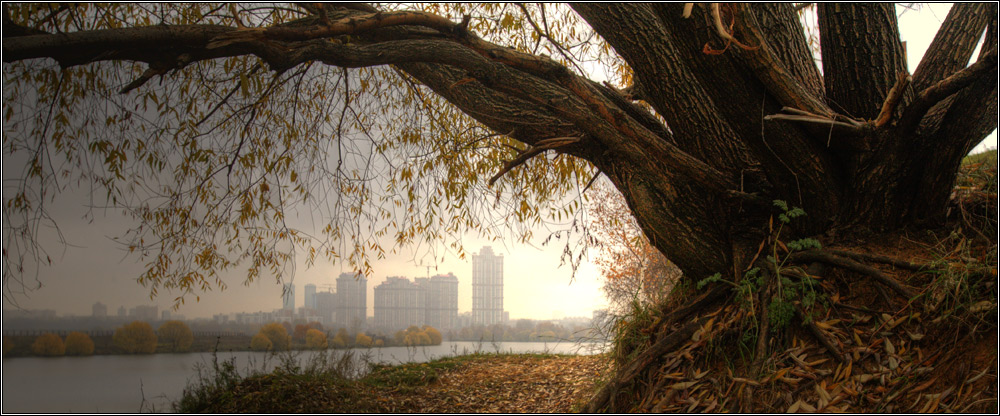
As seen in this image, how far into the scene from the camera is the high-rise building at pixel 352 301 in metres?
3.85

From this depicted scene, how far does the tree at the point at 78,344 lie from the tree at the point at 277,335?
918 millimetres

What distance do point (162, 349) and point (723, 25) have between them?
358cm

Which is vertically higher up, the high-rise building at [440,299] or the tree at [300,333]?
the high-rise building at [440,299]

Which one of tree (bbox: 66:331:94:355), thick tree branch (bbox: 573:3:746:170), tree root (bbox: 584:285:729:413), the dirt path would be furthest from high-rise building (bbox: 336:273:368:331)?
thick tree branch (bbox: 573:3:746:170)

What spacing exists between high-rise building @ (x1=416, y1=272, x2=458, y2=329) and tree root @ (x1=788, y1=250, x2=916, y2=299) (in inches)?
92.4

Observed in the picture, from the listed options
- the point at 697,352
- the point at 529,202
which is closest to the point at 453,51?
the point at 529,202

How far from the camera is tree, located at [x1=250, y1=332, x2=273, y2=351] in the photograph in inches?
143

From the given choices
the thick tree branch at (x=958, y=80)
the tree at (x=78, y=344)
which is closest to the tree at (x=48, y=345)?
the tree at (x=78, y=344)

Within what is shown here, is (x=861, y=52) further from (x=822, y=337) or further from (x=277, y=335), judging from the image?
(x=277, y=335)

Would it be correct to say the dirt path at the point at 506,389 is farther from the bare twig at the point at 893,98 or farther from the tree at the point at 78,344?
the bare twig at the point at 893,98

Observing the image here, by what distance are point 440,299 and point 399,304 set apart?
318 millimetres

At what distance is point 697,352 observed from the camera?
2.72m

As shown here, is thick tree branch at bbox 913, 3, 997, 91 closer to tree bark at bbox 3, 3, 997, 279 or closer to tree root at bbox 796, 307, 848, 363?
tree bark at bbox 3, 3, 997, 279

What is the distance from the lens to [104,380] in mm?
2980
